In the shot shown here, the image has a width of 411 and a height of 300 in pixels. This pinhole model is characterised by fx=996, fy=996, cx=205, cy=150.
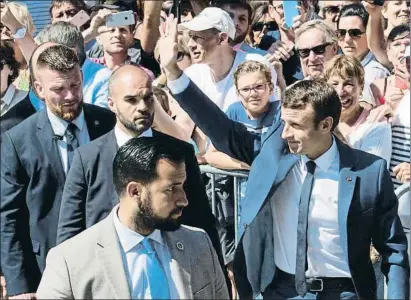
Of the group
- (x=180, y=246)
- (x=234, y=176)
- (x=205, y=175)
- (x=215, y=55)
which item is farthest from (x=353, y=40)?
(x=180, y=246)

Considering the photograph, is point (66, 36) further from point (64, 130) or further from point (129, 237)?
point (129, 237)

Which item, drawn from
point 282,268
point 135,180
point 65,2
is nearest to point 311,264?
point 282,268

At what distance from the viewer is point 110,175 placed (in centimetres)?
501

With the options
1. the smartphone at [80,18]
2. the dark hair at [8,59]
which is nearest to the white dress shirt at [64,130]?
the dark hair at [8,59]

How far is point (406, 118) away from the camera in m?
5.86

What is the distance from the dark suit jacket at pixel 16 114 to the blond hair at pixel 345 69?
1981 millimetres

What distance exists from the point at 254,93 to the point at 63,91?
3.82ft

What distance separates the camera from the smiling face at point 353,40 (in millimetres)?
7293

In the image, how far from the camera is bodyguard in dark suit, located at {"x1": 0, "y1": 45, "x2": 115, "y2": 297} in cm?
538

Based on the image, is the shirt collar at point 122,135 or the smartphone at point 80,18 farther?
the smartphone at point 80,18

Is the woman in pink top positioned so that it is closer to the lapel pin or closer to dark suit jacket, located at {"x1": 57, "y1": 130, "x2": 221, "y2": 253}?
dark suit jacket, located at {"x1": 57, "y1": 130, "x2": 221, "y2": 253}

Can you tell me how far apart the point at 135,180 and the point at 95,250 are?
13.2 inches

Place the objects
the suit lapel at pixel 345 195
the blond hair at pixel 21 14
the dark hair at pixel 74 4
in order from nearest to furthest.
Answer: the suit lapel at pixel 345 195
the blond hair at pixel 21 14
the dark hair at pixel 74 4

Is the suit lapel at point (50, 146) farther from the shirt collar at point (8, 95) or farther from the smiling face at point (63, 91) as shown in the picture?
the shirt collar at point (8, 95)
